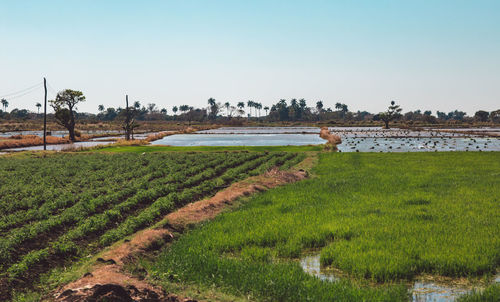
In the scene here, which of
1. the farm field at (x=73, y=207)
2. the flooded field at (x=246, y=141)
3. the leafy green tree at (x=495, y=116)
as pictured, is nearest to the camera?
the farm field at (x=73, y=207)

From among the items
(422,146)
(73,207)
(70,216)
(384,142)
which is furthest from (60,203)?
(384,142)

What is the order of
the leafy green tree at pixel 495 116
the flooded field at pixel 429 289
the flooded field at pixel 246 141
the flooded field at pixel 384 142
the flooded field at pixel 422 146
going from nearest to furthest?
the flooded field at pixel 429 289 → the flooded field at pixel 422 146 → the flooded field at pixel 384 142 → the flooded field at pixel 246 141 → the leafy green tree at pixel 495 116

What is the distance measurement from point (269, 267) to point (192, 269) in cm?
175

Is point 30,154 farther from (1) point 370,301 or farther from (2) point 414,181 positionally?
(1) point 370,301

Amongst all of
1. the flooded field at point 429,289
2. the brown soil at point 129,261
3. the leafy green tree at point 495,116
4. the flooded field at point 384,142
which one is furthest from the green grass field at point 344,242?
the leafy green tree at point 495,116

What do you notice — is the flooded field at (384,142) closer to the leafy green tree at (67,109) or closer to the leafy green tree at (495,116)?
the leafy green tree at (67,109)

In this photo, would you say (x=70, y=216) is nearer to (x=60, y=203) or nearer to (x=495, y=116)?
(x=60, y=203)

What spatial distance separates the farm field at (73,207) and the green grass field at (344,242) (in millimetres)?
2915

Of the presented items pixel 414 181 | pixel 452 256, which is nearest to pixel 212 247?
pixel 452 256

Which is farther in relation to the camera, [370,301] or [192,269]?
[192,269]

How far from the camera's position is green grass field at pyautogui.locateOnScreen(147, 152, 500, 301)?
322 inches

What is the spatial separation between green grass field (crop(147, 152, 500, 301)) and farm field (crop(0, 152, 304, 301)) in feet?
9.57

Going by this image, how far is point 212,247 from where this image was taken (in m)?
10.4

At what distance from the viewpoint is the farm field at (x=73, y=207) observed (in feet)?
34.1
